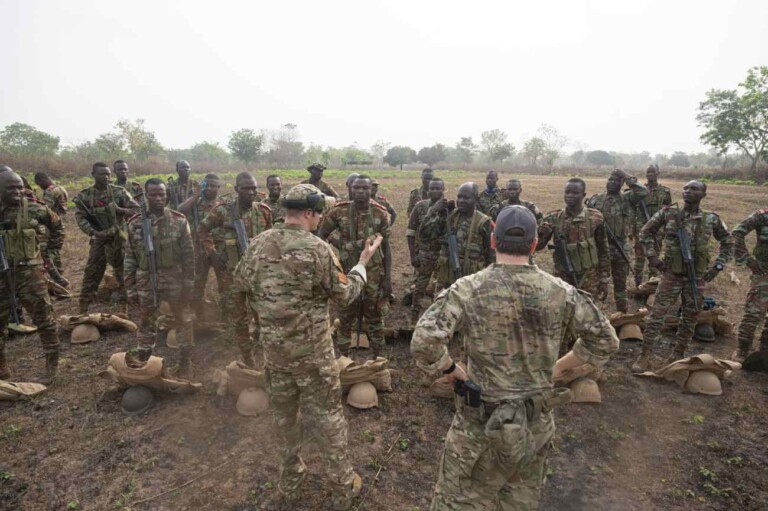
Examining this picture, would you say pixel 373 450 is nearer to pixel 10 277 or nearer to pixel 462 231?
pixel 462 231

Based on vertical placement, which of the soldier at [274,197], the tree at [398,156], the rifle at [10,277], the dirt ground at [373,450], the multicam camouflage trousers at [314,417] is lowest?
the dirt ground at [373,450]

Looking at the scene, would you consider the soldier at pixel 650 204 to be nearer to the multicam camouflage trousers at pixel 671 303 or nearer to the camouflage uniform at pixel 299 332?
the multicam camouflage trousers at pixel 671 303

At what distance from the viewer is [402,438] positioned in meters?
4.13

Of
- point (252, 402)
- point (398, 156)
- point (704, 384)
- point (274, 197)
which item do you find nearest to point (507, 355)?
point (252, 402)

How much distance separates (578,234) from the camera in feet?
18.6

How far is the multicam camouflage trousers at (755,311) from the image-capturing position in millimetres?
5297

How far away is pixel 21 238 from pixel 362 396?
4428 millimetres

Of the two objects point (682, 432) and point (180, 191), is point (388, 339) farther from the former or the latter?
point (180, 191)

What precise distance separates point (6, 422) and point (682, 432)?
7195mm

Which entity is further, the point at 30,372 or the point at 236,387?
the point at 30,372

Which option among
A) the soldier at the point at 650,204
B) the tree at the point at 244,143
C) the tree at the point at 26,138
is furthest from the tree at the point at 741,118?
the tree at the point at 26,138

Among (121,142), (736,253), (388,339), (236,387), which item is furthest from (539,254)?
(121,142)

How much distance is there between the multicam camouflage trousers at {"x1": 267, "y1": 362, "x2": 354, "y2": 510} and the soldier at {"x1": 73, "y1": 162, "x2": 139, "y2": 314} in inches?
210

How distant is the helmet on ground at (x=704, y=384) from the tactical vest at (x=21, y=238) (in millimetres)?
8094
